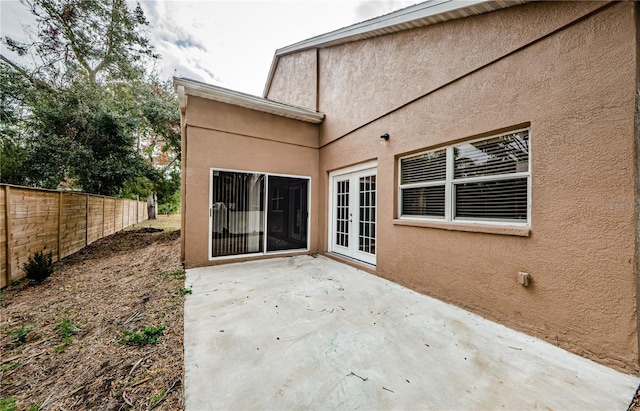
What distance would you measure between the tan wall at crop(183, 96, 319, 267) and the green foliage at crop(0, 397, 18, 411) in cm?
341

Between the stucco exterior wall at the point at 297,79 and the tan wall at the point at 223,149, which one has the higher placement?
the stucco exterior wall at the point at 297,79

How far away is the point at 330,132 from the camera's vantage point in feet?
20.1

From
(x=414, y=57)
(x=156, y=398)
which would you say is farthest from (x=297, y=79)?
(x=156, y=398)

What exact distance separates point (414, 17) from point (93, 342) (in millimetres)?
6016

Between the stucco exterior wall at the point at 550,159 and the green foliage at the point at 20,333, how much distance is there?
4.93 metres

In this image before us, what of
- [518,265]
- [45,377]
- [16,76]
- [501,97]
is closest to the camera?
[45,377]

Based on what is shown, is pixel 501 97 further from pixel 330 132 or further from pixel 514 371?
pixel 330 132

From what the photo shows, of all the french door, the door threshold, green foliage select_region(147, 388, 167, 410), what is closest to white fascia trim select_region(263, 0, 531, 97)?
the french door

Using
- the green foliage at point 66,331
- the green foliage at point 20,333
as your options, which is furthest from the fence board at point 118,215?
the green foliage at point 66,331

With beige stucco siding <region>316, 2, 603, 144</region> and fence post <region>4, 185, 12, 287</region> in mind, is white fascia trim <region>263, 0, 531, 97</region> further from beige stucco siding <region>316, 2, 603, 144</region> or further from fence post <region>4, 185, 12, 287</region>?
fence post <region>4, 185, 12, 287</region>

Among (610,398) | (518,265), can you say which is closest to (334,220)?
(518,265)

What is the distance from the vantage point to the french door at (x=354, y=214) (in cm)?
506

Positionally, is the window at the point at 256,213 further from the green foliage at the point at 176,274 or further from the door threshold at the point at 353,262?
the door threshold at the point at 353,262

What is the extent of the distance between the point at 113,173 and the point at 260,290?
8462 millimetres
